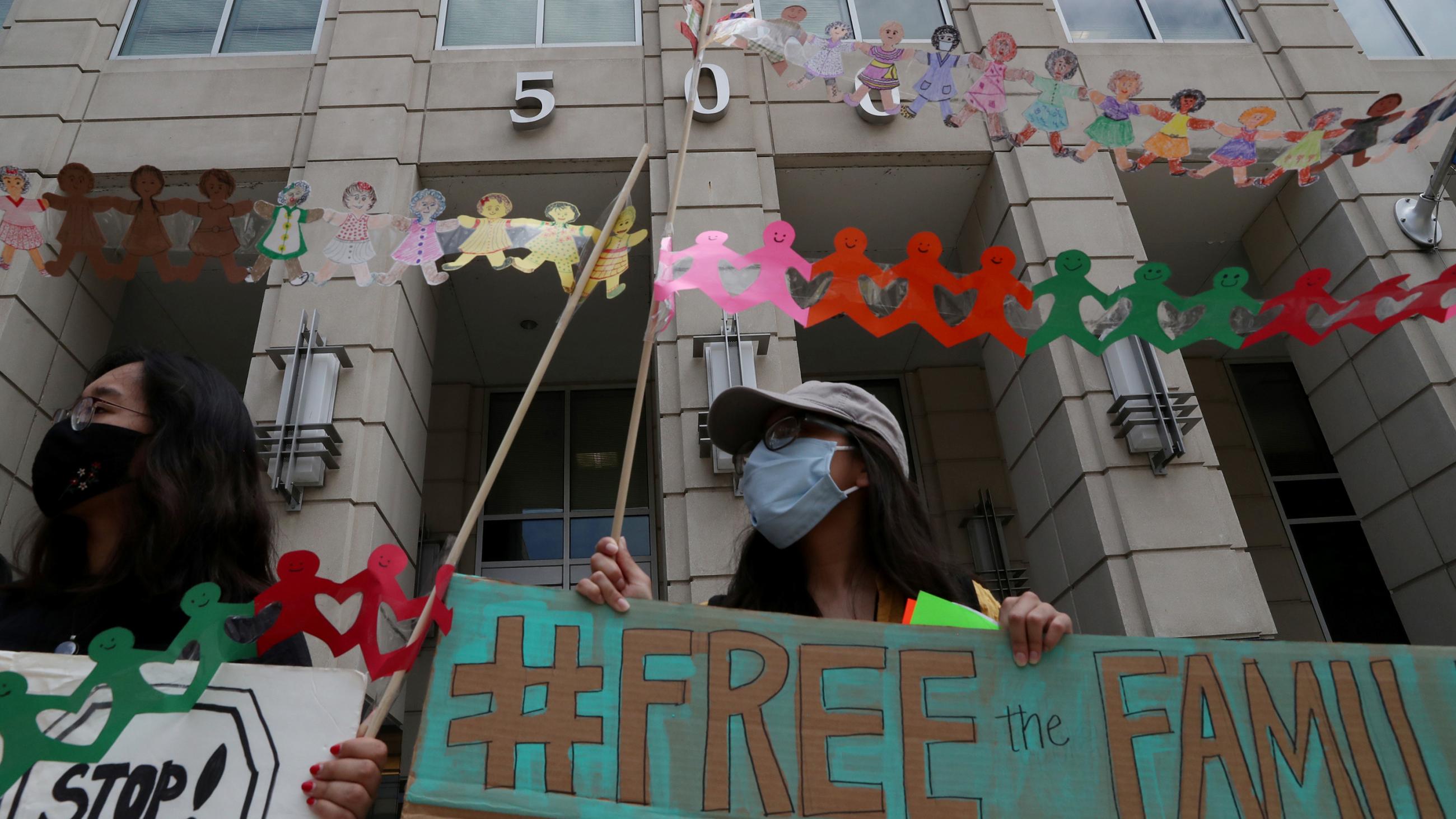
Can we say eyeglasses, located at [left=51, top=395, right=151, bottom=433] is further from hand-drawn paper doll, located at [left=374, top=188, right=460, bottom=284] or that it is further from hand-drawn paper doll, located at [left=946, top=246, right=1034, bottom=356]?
hand-drawn paper doll, located at [left=946, top=246, right=1034, bottom=356]

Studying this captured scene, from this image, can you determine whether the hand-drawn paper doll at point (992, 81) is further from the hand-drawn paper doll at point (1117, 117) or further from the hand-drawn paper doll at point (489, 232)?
the hand-drawn paper doll at point (489, 232)

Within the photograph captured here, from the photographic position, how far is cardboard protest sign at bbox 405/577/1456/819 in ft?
5.79

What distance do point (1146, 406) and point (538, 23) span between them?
551 centimetres

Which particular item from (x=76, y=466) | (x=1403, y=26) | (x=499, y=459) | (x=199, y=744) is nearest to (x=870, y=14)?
(x=1403, y=26)

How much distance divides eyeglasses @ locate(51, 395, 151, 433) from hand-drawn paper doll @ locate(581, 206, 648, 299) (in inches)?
51.9

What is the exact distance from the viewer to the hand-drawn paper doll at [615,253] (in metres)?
2.75

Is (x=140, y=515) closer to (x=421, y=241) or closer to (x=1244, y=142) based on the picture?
(x=421, y=241)

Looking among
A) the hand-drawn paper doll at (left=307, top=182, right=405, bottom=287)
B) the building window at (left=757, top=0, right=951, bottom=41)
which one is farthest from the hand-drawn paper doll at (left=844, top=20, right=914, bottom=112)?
the building window at (left=757, top=0, right=951, bottom=41)

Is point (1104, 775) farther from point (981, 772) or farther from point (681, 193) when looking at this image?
point (681, 193)

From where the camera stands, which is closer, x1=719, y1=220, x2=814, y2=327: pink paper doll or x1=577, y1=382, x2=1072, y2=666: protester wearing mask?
x1=577, y1=382, x2=1072, y2=666: protester wearing mask

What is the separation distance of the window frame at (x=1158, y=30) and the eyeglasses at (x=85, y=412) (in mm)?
7231

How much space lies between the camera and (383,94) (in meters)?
6.61

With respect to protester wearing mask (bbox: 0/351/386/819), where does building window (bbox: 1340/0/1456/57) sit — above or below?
above

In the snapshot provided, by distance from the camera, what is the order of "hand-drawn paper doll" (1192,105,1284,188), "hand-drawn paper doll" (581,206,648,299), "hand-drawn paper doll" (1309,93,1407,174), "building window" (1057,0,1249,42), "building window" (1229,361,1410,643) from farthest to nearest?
"building window" (1229,361,1410,643)
"building window" (1057,0,1249,42)
"hand-drawn paper doll" (1192,105,1284,188)
"hand-drawn paper doll" (1309,93,1407,174)
"hand-drawn paper doll" (581,206,648,299)
